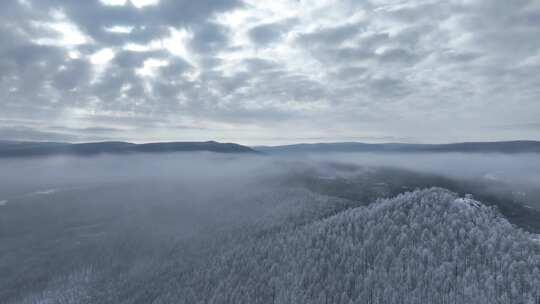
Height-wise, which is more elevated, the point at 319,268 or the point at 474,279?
the point at 474,279

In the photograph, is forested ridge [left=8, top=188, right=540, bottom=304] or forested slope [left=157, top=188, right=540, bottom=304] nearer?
forested slope [left=157, top=188, right=540, bottom=304]

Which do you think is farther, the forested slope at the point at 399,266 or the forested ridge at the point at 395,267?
the forested ridge at the point at 395,267

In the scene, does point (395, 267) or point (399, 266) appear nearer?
point (399, 266)

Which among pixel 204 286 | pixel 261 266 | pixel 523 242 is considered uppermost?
pixel 523 242

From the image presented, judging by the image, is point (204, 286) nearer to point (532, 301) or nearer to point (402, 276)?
point (402, 276)

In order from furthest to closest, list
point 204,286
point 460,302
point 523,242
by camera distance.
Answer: point 204,286 < point 523,242 < point 460,302

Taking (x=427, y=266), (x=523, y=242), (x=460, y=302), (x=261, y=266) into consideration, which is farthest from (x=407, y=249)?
(x=261, y=266)

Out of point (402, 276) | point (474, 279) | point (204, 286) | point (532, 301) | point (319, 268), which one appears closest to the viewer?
point (532, 301)

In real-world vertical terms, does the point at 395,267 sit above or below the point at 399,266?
below
